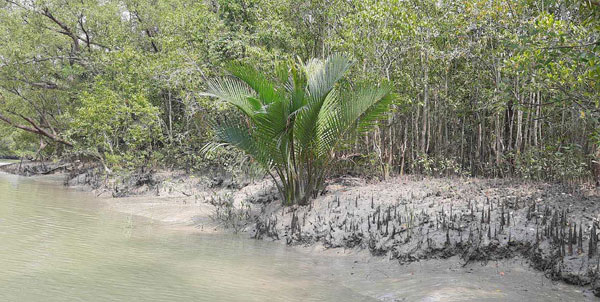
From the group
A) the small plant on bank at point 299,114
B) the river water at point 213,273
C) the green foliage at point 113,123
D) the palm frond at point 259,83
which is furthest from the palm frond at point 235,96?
the green foliage at point 113,123

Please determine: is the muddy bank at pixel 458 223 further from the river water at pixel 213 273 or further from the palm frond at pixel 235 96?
the palm frond at pixel 235 96

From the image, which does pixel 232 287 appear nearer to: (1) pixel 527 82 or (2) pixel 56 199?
(1) pixel 527 82

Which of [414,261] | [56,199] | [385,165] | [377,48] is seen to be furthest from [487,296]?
[56,199]

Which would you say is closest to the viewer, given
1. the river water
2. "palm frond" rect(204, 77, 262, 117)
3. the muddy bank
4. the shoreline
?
the river water

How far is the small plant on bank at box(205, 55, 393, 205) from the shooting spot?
7852 mm

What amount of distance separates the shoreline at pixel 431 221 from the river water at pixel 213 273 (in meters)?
0.23

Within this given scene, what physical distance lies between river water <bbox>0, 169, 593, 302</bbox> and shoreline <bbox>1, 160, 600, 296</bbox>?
0.76 feet

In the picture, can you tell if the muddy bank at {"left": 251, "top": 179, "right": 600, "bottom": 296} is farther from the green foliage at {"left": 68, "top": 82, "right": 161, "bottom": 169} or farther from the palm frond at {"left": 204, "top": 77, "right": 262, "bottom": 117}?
the green foliage at {"left": 68, "top": 82, "right": 161, "bottom": 169}

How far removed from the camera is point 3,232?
7.26 m

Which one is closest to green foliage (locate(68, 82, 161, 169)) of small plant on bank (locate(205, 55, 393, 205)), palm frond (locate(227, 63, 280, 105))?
small plant on bank (locate(205, 55, 393, 205))

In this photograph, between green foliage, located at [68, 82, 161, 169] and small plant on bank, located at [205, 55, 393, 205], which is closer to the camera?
small plant on bank, located at [205, 55, 393, 205]

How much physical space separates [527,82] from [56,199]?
39.6 ft

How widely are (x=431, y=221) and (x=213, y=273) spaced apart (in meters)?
3.12

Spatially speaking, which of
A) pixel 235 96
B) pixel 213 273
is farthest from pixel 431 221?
pixel 235 96
